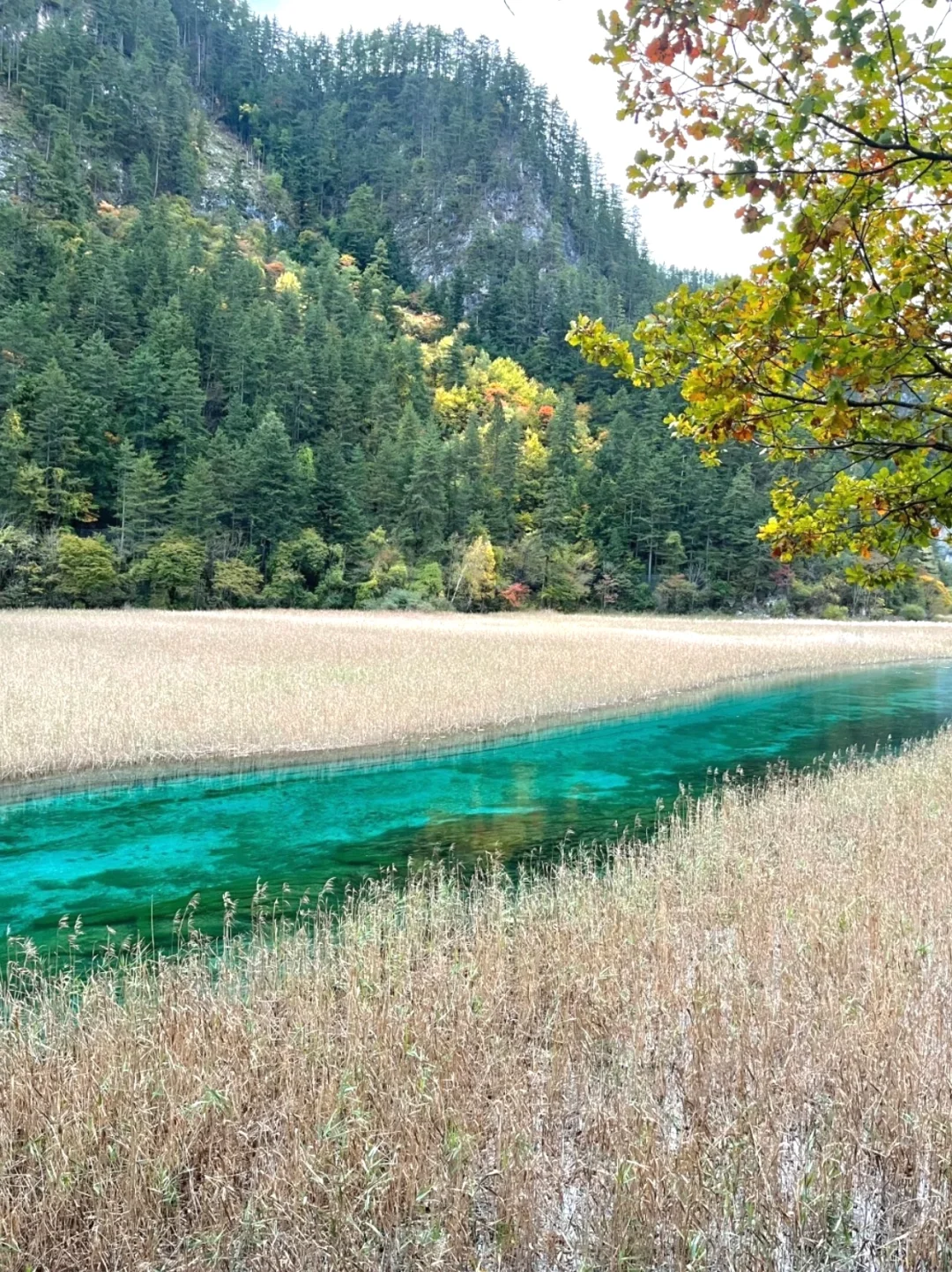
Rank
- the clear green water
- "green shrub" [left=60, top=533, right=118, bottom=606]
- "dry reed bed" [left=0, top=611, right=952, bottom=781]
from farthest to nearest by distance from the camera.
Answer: "green shrub" [left=60, top=533, right=118, bottom=606] < "dry reed bed" [left=0, top=611, right=952, bottom=781] < the clear green water

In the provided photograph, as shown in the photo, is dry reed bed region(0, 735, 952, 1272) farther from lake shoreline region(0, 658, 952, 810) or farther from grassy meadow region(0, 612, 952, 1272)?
lake shoreline region(0, 658, 952, 810)

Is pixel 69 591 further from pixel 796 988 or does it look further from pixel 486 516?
pixel 796 988

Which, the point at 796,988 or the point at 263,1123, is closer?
the point at 263,1123

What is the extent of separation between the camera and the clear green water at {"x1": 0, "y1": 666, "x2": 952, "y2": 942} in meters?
8.53

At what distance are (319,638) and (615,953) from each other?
959 inches

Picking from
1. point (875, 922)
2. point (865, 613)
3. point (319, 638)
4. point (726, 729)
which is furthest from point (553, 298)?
point (875, 922)

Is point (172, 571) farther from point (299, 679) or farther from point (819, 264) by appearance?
point (819, 264)

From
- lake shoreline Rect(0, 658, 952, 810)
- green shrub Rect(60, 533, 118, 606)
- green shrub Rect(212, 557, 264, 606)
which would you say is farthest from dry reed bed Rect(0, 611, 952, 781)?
green shrub Rect(212, 557, 264, 606)

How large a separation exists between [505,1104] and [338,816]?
26.7ft

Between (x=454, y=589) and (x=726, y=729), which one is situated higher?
(x=454, y=589)

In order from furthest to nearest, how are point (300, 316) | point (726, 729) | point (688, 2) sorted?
point (300, 316)
point (726, 729)
point (688, 2)

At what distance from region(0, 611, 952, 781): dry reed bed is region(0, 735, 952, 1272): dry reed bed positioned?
9.55 m

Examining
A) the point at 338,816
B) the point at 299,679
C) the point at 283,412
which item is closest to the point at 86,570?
the point at 283,412

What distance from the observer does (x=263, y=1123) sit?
11.4 ft
